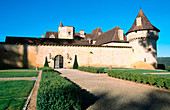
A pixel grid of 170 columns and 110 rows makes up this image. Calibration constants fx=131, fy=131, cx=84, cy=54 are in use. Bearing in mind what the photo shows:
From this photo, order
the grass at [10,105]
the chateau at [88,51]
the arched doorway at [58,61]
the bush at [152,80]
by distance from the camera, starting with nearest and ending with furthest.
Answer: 1. the grass at [10,105]
2. the bush at [152,80]
3. the chateau at [88,51]
4. the arched doorway at [58,61]

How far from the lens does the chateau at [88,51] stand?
23.7 meters

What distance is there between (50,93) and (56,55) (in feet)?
73.9

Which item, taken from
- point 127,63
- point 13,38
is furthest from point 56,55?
point 127,63

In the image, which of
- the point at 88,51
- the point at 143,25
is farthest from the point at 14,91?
the point at 143,25

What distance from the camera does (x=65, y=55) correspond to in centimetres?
2627

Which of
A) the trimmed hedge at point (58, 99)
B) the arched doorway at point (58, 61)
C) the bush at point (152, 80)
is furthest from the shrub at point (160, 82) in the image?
the arched doorway at point (58, 61)

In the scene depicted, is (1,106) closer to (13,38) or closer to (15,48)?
(15,48)

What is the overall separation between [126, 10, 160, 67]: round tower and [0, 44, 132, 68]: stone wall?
2.56 m

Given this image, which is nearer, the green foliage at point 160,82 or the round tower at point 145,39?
the green foliage at point 160,82

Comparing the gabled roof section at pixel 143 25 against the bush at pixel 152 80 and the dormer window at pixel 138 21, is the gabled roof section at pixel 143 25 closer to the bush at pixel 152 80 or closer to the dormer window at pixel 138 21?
the dormer window at pixel 138 21

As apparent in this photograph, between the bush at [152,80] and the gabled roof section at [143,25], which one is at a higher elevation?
the gabled roof section at [143,25]

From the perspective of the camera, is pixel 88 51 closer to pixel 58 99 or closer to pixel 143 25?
pixel 143 25

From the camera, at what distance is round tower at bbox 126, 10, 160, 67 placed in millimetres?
26297

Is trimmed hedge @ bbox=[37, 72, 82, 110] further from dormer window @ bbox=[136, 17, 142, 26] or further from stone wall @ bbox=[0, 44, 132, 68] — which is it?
dormer window @ bbox=[136, 17, 142, 26]
